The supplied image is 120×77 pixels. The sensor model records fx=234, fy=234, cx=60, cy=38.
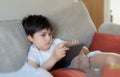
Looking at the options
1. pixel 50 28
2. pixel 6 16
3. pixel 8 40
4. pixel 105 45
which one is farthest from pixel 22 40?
pixel 105 45

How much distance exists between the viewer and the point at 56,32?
1.73 m

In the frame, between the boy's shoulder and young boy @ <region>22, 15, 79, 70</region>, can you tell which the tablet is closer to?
young boy @ <region>22, 15, 79, 70</region>

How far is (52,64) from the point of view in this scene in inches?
55.6

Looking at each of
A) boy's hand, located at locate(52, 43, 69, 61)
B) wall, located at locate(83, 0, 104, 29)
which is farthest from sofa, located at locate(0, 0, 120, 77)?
wall, located at locate(83, 0, 104, 29)

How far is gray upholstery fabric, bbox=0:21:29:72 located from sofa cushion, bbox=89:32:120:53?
594 mm

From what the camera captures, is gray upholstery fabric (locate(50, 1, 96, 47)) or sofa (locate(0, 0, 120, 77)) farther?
gray upholstery fabric (locate(50, 1, 96, 47))

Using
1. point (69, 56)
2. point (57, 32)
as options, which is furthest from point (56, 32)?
point (69, 56)

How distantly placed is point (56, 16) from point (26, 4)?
27 centimetres

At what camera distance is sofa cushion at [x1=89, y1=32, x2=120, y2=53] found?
5.74ft

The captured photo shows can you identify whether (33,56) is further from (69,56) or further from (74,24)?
(74,24)

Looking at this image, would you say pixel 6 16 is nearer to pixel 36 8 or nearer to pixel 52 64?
pixel 36 8

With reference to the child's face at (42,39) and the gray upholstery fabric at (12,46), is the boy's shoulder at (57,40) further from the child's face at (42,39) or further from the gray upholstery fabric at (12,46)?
the gray upholstery fabric at (12,46)

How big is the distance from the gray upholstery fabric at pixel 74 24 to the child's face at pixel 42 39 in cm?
18

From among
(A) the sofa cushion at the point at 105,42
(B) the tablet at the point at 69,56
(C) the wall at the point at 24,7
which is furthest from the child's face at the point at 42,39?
(A) the sofa cushion at the point at 105,42
